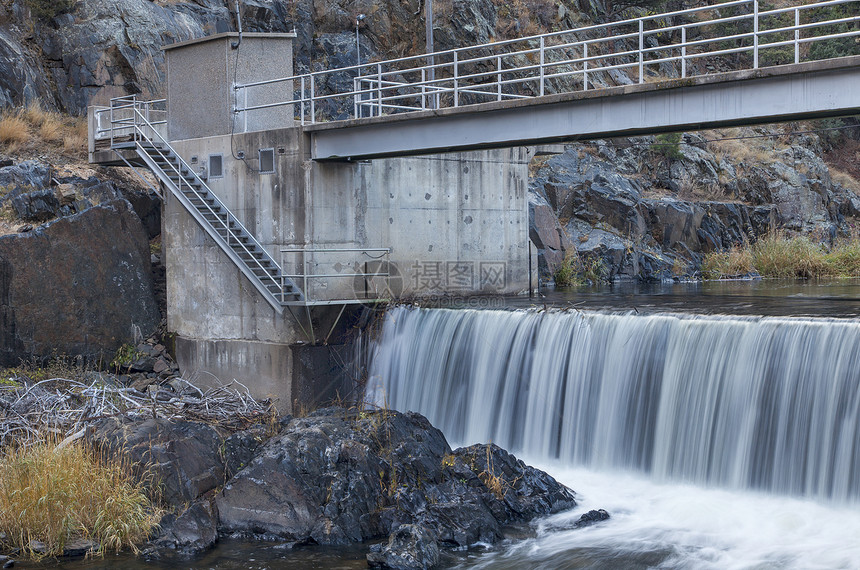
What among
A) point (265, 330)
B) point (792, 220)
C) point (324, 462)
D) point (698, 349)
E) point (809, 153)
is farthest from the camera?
point (809, 153)

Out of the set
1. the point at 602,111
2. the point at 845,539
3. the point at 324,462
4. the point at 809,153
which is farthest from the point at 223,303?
the point at 809,153

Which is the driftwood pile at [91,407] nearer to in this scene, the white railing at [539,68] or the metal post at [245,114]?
the metal post at [245,114]

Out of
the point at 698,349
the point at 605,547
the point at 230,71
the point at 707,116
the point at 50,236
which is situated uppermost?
the point at 230,71

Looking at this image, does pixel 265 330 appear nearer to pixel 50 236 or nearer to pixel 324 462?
pixel 50 236

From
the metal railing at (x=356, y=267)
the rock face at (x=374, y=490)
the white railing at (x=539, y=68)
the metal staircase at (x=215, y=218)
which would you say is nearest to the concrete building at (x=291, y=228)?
the metal railing at (x=356, y=267)

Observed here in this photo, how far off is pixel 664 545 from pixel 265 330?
10572 millimetres

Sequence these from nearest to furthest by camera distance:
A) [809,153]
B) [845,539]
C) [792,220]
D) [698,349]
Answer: [845,539]
[698,349]
[792,220]
[809,153]

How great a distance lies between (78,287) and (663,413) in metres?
13.7

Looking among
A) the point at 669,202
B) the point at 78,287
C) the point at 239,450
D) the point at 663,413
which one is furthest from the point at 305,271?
the point at 669,202

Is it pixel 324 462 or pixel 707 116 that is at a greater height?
pixel 707 116

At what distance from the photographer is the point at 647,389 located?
16.1 meters

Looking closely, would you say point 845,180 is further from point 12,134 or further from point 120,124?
point 12,134

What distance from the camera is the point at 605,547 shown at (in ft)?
42.2

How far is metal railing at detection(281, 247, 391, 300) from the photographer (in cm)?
1980
